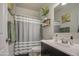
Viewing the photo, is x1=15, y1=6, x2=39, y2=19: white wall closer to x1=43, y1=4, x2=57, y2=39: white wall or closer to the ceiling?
the ceiling

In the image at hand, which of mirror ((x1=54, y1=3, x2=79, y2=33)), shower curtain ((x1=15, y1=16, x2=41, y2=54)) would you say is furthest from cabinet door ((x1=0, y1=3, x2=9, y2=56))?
mirror ((x1=54, y1=3, x2=79, y2=33))

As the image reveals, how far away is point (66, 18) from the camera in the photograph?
175cm

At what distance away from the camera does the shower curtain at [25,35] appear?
1765 millimetres

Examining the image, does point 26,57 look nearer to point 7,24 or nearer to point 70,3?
point 7,24

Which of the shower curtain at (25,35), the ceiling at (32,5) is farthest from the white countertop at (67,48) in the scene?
the ceiling at (32,5)

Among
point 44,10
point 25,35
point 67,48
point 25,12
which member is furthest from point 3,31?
point 67,48

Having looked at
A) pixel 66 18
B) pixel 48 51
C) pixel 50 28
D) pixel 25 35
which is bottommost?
pixel 48 51

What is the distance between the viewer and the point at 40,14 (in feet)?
5.84

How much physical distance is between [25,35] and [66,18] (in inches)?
26.5

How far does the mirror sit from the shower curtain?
303 mm

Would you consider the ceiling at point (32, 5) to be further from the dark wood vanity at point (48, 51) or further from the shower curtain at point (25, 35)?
the dark wood vanity at point (48, 51)

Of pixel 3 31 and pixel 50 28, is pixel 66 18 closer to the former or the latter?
pixel 50 28

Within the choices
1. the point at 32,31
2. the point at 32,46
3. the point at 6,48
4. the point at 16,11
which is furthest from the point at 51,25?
the point at 6,48

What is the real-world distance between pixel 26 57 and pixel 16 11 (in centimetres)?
72
